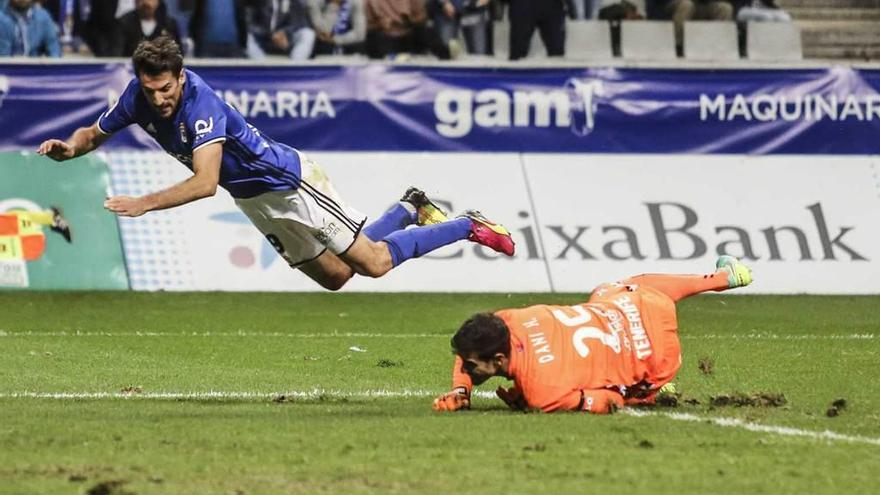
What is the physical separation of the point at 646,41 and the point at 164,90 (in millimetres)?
15689

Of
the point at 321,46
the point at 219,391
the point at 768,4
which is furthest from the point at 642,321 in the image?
the point at 768,4

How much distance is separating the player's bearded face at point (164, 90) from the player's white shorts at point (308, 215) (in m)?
1.20

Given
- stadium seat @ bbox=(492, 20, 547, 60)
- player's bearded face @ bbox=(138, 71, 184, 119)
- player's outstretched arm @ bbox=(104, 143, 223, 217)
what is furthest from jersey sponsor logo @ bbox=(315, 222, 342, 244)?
stadium seat @ bbox=(492, 20, 547, 60)

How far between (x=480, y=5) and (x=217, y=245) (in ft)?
23.4

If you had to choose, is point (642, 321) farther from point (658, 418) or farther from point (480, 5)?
point (480, 5)

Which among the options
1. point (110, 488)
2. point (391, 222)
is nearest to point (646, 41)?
point (391, 222)

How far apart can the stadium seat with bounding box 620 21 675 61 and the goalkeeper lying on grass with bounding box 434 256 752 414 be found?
1519 centimetres

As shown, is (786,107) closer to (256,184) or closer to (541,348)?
(256,184)

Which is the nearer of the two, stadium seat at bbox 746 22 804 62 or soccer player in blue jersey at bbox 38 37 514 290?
soccer player in blue jersey at bbox 38 37 514 290

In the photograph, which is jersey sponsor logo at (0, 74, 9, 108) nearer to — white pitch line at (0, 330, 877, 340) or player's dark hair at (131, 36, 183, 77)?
white pitch line at (0, 330, 877, 340)

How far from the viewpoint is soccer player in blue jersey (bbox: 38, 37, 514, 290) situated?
1094 centimetres

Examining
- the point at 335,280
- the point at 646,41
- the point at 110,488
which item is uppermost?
the point at 110,488

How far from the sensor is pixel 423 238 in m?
12.6

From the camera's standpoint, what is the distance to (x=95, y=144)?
12000mm
